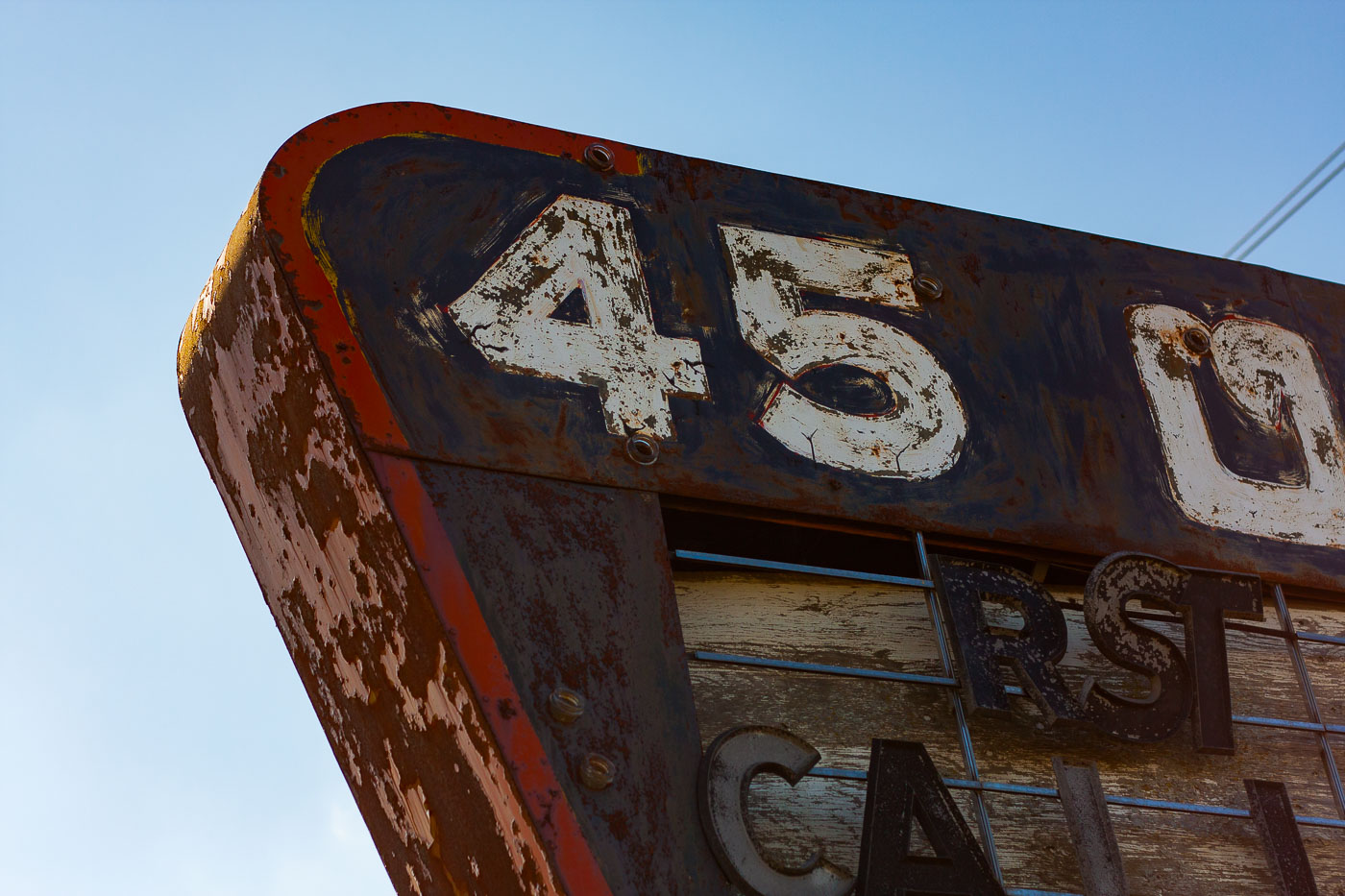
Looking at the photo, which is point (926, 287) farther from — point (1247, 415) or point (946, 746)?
point (946, 746)

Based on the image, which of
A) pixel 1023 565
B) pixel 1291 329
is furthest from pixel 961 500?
pixel 1291 329

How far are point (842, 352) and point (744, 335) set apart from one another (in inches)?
10.5

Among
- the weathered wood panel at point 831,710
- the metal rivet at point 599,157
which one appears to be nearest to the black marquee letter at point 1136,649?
the weathered wood panel at point 831,710

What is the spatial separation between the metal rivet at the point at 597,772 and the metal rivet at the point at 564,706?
0.09m

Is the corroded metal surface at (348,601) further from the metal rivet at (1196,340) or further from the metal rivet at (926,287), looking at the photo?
the metal rivet at (1196,340)

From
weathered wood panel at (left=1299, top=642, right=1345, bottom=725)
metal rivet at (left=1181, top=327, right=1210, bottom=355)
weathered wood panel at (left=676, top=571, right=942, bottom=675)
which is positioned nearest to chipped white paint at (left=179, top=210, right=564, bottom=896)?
weathered wood panel at (left=676, top=571, right=942, bottom=675)

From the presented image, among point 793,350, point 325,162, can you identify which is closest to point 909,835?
point 793,350

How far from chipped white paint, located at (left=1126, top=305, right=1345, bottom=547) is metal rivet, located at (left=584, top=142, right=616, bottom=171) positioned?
157 cm

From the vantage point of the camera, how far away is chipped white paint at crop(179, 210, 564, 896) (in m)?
2.56

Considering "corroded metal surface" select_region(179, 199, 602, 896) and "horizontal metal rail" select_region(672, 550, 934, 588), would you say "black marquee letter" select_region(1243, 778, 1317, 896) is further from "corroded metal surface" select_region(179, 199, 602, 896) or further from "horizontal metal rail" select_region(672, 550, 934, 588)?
"corroded metal surface" select_region(179, 199, 602, 896)

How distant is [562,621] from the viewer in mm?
2709

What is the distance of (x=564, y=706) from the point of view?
2.59 metres

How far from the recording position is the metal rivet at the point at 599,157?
338 centimetres

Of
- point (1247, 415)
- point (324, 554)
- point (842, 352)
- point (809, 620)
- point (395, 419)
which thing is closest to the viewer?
point (395, 419)
